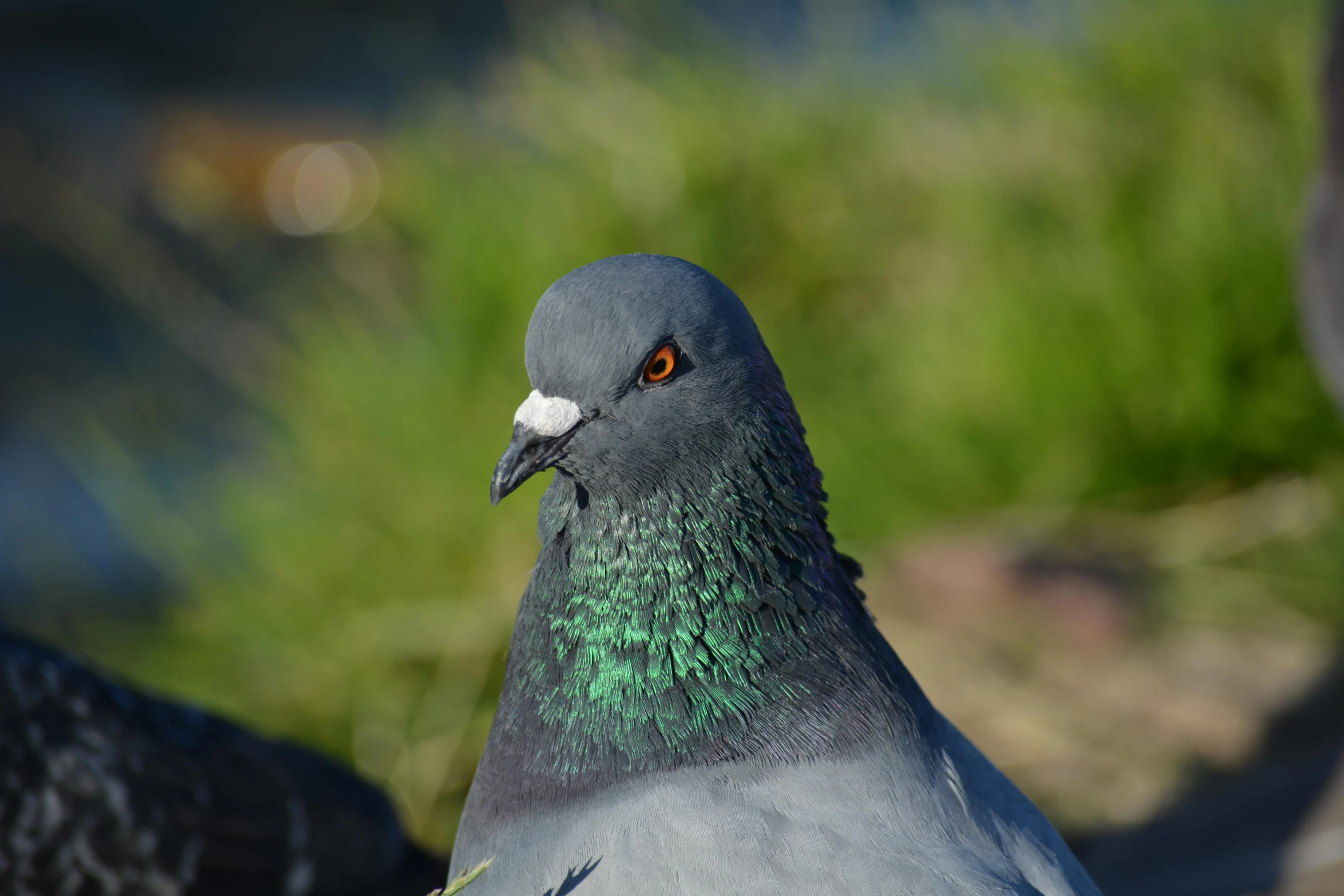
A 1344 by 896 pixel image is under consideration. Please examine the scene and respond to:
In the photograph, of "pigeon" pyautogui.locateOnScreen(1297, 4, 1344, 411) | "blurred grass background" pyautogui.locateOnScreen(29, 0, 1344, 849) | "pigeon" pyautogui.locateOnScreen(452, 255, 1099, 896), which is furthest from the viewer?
"blurred grass background" pyautogui.locateOnScreen(29, 0, 1344, 849)

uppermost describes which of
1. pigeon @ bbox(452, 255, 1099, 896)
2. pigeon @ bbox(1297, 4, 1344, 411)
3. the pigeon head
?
pigeon @ bbox(1297, 4, 1344, 411)

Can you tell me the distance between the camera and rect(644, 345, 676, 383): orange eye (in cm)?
187

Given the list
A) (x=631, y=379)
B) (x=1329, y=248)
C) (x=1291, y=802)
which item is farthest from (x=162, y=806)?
(x=1329, y=248)

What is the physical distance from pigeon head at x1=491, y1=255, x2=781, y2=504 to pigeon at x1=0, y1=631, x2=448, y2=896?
1.26 m

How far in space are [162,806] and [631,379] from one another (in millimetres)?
1472

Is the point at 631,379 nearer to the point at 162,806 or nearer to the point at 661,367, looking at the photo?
the point at 661,367

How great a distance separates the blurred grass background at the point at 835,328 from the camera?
503 cm

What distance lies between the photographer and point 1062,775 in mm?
4195

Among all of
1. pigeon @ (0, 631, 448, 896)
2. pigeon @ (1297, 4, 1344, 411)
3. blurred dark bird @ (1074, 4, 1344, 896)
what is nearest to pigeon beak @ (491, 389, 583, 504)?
pigeon @ (0, 631, 448, 896)

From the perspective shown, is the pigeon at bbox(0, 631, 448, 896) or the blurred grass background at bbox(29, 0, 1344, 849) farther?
the blurred grass background at bbox(29, 0, 1344, 849)

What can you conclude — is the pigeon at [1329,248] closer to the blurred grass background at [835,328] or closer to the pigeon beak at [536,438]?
the blurred grass background at [835,328]

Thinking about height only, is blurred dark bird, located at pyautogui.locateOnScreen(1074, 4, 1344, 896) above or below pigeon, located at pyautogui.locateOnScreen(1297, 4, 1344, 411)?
below

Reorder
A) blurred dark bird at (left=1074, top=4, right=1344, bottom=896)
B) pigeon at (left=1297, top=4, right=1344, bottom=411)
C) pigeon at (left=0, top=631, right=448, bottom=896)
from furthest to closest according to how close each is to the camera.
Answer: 1. pigeon at (left=1297, top=4, right=1344, bottom=411)
2. blurred dark bird at (left=1074, top=4, right=1344, bottom=896)
3. pigeon at (left=0, top=631, right=448, bottom=896)

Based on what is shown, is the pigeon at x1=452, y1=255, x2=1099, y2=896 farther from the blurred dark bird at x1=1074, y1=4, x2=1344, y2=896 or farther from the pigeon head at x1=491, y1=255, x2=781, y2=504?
the blurred dark bird at x1=1074, y1=4, x2=1344, y2=896
